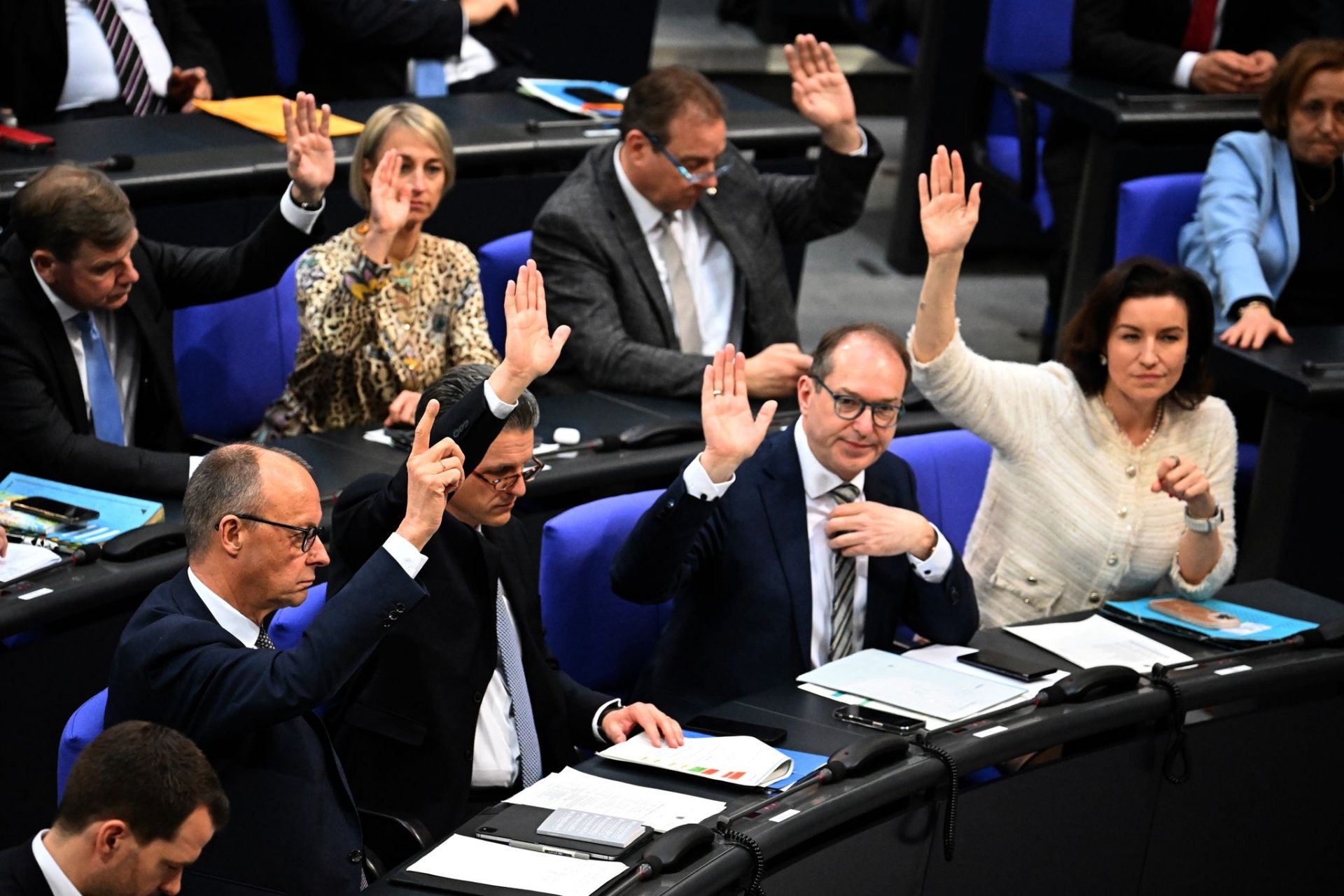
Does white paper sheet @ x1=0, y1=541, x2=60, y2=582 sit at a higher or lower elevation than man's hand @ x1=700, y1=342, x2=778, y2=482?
lower

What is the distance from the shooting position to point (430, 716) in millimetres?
2637

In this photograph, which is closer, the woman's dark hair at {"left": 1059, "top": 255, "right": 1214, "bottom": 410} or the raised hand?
the raised hand

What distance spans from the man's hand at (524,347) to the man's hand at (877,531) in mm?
554

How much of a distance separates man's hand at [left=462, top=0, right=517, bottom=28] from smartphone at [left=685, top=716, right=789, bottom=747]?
11.0ft

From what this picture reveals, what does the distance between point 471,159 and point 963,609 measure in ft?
7.13

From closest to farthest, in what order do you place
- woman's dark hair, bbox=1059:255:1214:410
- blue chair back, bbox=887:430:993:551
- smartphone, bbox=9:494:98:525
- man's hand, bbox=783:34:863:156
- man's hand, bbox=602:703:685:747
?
man's hand, bbox=602:703:685:747
smartphone, bbox=9:494:98:525
woman's dark hair, bbox=1059:255:1214:410
blue chair back, bbox=887:430:993:551
man's hand, bbox=783:34:863:156

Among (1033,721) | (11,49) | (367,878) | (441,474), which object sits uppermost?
(11,49)

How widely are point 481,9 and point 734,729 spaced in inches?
136

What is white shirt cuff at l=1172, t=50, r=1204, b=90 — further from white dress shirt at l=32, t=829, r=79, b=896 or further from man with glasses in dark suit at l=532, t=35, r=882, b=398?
white dress shirt at l=32, t=829, r=79, b=896

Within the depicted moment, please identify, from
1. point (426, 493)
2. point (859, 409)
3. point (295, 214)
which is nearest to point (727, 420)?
point (859, 409)

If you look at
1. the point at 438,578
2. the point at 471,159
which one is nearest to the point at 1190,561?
the point at 438,578

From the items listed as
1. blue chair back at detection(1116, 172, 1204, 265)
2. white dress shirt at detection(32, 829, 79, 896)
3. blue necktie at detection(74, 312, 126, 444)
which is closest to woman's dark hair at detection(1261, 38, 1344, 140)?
blue chair back at detection(1116, 172, 1204, 265)

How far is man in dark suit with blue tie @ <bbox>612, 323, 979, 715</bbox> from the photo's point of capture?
2.96 m

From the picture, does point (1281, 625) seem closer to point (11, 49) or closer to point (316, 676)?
point (316, 676)
